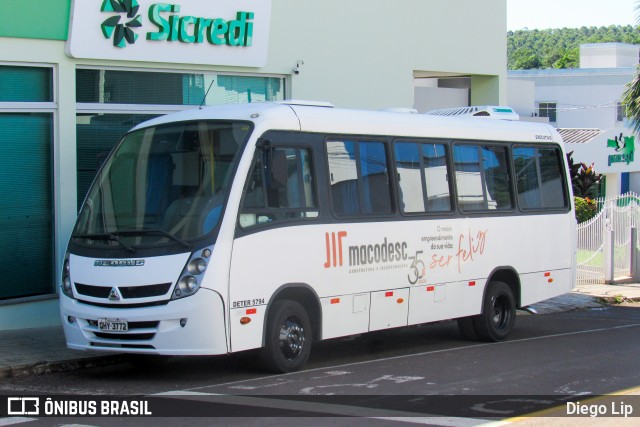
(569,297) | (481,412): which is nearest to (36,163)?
(481,412)

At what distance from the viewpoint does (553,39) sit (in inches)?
6363

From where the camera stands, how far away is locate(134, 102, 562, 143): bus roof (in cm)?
1090

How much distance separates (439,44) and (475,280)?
7.16 meters

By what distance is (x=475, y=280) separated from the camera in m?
13.6

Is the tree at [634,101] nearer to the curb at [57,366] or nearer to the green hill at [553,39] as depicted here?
the curb at [57,366]

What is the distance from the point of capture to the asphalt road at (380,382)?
858 centimetres

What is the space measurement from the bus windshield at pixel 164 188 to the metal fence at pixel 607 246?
1444 centimetres

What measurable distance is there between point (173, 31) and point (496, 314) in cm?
628

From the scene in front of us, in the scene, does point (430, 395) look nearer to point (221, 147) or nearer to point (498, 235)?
point (221, 147)

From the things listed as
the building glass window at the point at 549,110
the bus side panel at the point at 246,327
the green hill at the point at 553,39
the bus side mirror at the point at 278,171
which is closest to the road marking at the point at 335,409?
the bus side panel at the point at 246,327

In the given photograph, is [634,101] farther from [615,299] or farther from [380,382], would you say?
[380,382]

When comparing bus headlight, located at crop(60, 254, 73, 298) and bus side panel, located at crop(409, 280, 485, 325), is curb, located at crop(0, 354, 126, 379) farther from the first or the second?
bus side panel, located at crop(409, 280, 485, 325)

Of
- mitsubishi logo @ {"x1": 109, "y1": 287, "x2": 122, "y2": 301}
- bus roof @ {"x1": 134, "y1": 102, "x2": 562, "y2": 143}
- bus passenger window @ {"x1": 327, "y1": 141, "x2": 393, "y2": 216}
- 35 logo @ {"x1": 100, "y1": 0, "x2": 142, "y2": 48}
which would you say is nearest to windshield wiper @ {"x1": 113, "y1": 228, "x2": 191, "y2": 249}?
mitsubishi logo @ {"x1": 109, "y1": 287, "x2": 122, "y2": 301}

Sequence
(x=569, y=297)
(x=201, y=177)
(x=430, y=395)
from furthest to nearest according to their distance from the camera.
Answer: (x=569, y=297)
(x=201, y=177)
(x=430, y=395)
